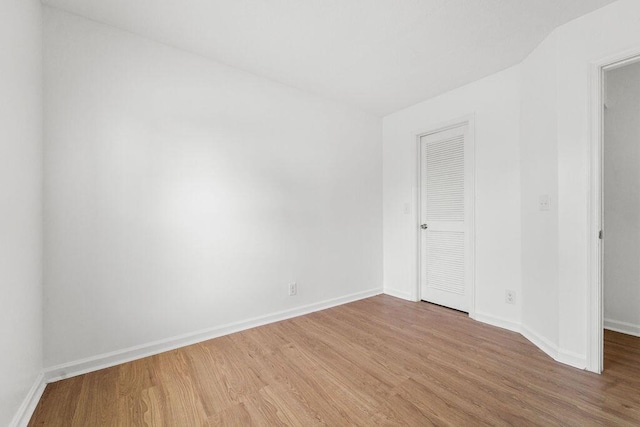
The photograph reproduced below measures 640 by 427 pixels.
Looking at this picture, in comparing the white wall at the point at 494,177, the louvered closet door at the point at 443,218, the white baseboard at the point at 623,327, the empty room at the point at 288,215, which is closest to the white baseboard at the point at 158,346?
the empty room at the point at 288,215

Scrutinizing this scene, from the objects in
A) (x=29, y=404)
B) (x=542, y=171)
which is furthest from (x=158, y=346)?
(x=542, y=171)

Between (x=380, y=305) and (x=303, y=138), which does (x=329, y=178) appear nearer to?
(x=303, y=138)

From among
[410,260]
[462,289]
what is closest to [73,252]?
[410,260]

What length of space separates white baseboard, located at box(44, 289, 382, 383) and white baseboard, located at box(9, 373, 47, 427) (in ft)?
0.32

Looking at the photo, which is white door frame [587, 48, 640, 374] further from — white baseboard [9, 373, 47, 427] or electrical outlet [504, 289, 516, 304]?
white baseboard [9, 373, 47, 427]

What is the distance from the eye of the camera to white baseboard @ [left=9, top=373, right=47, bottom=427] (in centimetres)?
144

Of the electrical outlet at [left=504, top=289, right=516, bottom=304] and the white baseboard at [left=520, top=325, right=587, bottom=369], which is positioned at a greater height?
the electrical outlet at [left=504, top=289, right=516, bottom=304]

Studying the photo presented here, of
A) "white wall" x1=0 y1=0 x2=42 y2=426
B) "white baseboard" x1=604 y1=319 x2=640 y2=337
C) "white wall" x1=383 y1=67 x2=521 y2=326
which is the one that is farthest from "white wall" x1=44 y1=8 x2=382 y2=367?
"white baseboard" x1=604 y1=319 x2=640 y2=337

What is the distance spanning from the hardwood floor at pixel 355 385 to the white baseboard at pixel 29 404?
4 cm

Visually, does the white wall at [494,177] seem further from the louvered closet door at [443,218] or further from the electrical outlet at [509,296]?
the louvered closet door at [443,218]

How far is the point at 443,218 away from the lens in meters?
3.34

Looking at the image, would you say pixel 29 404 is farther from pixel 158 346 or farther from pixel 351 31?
pixel 351 31

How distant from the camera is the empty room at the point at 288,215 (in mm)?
1633

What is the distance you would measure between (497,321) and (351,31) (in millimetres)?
3056
